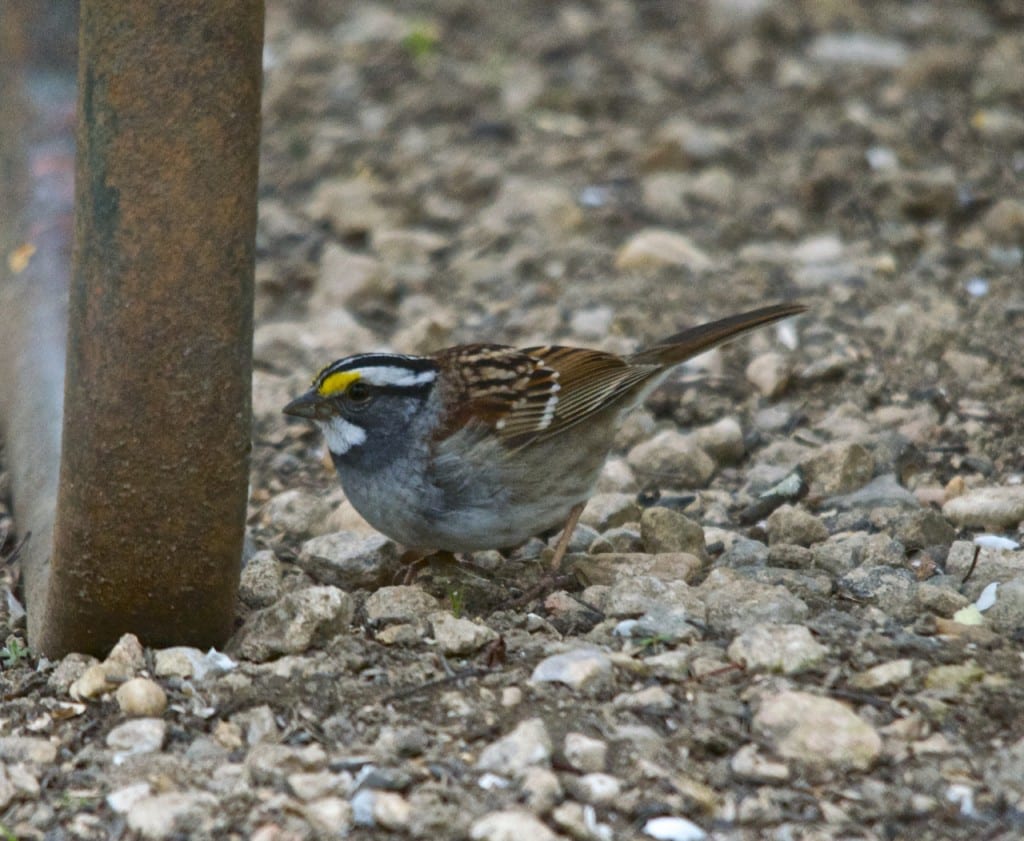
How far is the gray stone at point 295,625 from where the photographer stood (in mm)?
4129

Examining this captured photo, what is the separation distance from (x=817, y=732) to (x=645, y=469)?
7.35 ft

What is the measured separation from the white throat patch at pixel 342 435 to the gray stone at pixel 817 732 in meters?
1.68

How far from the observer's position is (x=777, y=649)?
390cm

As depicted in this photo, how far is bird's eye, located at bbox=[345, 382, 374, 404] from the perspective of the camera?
485 cm

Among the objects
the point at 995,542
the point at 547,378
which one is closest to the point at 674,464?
the point at 547,378

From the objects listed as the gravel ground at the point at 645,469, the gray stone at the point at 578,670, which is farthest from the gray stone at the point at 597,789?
the gray stone at the point at 578,670

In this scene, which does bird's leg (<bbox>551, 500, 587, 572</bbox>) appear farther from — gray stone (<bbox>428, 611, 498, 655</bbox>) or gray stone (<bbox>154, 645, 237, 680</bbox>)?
gray stone (<bbox>154, 645, 237, 680</bbox>)

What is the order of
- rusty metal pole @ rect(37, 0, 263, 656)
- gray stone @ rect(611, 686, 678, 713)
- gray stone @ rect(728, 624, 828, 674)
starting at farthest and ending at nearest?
gray stone @ rect(728, 624, 828, 674) → gray stone @ rect(611, 686, 678, 713) → rusty metal pole @ rect(37, 0, 263, 656)

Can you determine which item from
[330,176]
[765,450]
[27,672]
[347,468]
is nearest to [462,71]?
[330,176]

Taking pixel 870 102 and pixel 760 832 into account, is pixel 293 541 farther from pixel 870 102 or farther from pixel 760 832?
pixel 870 102

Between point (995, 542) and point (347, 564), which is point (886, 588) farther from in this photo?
point (347, 564)

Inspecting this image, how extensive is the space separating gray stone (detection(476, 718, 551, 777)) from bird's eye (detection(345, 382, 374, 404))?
1.54 meters

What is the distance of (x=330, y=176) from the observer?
8703 millimetres

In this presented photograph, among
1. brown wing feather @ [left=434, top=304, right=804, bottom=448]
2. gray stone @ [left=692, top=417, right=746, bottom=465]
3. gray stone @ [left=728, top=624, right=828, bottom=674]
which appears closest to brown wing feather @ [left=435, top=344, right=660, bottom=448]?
brown wing feather @ [left=434, top=304, right=804, bottom=448]
